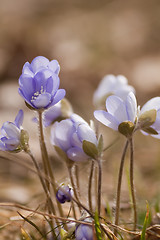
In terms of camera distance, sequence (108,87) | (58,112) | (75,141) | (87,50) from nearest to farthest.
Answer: (75,141) < (58,112) < (108,87) < (87,50)

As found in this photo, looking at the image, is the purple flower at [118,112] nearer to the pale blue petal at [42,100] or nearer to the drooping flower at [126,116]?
the drooping flower at [126,116]

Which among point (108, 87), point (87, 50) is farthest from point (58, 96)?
point (87, 50)

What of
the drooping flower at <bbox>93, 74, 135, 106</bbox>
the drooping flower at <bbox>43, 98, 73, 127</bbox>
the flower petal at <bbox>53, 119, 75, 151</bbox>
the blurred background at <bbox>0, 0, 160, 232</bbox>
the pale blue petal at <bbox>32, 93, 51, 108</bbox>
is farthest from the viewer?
the blurred background at <bbox>0, 0, 160, 232</bbox>

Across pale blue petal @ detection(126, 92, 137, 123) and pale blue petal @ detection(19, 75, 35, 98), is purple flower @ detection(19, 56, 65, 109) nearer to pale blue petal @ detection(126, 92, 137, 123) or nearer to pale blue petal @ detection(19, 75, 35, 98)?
pale blue petal @ detection(19, 75, 35, 98)

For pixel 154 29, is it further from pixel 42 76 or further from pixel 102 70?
pixel 42 76

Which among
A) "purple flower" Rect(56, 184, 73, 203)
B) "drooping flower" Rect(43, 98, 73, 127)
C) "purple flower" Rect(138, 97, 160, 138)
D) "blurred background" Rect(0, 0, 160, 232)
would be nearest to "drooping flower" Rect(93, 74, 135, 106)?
"drooping flower" Rect(43, 98, 73, 127)

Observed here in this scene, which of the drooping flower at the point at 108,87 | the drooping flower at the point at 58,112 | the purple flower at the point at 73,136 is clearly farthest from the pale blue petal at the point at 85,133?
the drooping flower at the point at 108,87

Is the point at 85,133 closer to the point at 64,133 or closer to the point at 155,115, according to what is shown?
the point at 64,133

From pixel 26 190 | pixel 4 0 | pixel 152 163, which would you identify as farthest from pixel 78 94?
pixel 4 0
